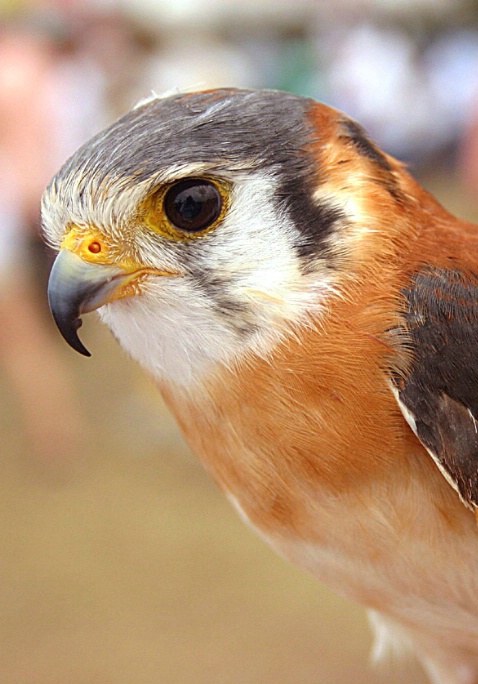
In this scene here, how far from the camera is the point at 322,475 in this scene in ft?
5.11

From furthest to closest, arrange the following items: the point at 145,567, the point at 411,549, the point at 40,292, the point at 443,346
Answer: the point at 40,292 → the point at 145,567 → the point at 411,549 → the point at 443,346

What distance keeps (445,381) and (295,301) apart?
1.04 ft

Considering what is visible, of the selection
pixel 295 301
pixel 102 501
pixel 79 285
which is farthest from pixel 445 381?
pixel 102 501

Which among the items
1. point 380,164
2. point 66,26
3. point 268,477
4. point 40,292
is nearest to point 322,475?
point 268,477

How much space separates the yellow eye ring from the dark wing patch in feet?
1.29

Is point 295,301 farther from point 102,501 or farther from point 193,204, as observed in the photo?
point 102,501

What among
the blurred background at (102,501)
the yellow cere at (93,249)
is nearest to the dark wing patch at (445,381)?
the yellow cere at (93,249)

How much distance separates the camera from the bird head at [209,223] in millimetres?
1479

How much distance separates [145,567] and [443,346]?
11.8 feet

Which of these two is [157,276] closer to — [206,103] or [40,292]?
[206,103]

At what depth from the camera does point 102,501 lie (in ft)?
17.5

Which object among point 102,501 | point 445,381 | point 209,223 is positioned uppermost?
point 209,223

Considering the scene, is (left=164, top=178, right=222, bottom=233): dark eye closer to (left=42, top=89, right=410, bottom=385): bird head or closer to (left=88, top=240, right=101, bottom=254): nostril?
(left=42, top=89, right=410, bottom=385): bird head

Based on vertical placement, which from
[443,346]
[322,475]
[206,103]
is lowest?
[322,475]
